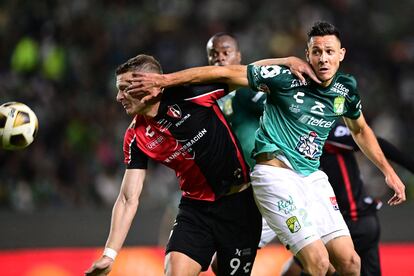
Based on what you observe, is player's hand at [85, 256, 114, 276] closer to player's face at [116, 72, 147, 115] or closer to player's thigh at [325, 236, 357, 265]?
player's face at [116, 72, 147, 115]

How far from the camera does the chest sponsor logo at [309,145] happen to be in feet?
15.9

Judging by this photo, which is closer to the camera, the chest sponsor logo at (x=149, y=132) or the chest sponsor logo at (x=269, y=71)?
the chest sponsor logo at (x=269, y=71)

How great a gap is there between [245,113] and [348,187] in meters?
0.97

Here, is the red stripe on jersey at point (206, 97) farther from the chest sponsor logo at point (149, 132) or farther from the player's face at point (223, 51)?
the player's face at point (223, 51)

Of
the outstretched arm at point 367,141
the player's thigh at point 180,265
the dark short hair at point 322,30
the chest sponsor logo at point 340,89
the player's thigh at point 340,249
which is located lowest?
the player's thigh at point 180,265

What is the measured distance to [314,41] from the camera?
483cm

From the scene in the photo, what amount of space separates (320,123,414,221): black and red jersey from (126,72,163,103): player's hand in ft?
5.37

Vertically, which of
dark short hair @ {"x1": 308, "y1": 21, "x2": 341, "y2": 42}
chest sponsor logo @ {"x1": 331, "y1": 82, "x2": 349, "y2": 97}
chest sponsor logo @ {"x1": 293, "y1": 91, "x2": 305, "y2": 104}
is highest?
dark short hair @ {"x1": 308, "y1": 21, "x2": 341, "y2": 42}

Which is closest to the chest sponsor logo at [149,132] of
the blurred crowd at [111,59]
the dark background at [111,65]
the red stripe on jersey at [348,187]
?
the red stripe on jersey at [348,187]

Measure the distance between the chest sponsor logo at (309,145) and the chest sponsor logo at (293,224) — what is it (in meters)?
0.43

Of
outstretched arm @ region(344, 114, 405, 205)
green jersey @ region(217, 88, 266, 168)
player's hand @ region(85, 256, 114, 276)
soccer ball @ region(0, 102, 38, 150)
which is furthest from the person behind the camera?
green jersey @ region(217, 88, 266, 168)

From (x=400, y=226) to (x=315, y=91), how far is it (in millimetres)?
4543

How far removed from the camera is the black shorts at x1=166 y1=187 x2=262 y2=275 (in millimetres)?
4949

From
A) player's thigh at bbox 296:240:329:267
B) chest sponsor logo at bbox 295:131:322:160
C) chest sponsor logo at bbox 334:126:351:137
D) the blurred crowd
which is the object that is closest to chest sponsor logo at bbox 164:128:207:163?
chest sponsor logo at bbox 295:131:322:160
